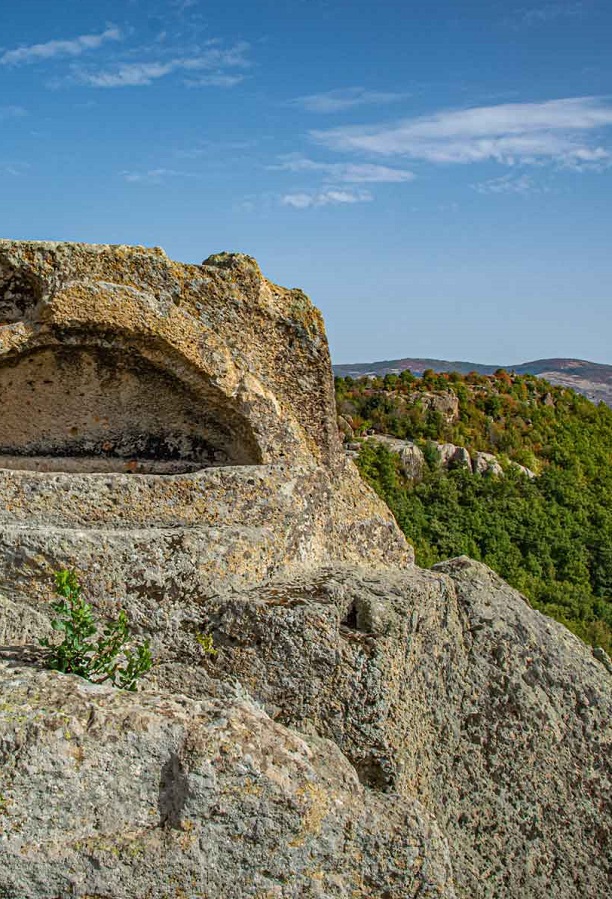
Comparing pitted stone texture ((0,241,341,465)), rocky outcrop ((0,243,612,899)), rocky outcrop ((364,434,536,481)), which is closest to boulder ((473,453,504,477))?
rocky outcrop ((364,434,536,481))

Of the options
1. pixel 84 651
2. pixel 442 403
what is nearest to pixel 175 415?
pixel 84 651

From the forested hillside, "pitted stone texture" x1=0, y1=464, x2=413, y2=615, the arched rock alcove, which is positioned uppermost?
the arched rock alcove

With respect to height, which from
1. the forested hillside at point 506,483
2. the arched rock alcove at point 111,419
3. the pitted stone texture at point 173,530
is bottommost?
the forested hillside at point 506,483

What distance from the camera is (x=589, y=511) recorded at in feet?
86.6

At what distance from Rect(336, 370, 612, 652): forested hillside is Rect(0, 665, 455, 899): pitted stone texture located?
1591 centimetres

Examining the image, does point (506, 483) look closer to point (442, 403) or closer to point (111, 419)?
point (442, 403)

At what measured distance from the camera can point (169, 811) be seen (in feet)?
11.7

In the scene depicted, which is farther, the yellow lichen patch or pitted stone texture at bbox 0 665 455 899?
the yellow lichen patch

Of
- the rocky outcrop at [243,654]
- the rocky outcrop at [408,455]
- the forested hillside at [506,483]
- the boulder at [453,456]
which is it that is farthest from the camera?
the boulder at [453,456]

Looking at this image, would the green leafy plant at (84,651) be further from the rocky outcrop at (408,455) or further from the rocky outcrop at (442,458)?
the rocky outcrop at (408,455)

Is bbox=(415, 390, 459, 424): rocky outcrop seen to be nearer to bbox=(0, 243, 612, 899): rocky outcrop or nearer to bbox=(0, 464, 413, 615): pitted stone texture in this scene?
bbox=(0, 243, 612, 899): rocky outcrop

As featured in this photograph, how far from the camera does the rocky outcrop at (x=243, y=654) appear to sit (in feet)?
11.6

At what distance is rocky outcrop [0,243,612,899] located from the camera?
3551mm

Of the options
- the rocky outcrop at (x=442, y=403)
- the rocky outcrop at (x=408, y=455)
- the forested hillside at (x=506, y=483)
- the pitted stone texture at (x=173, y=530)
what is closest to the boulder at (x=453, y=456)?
the forested hillside at (x=506, y=483)
